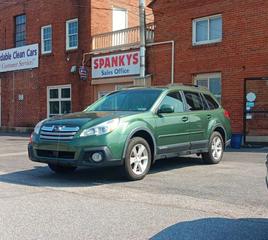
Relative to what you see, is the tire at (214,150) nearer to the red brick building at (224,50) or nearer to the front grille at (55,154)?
the front grille at (55,154)

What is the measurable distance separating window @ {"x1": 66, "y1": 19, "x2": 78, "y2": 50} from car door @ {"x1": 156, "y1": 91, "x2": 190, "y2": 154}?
14.9m

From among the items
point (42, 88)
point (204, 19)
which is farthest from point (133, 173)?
point (42, 88)

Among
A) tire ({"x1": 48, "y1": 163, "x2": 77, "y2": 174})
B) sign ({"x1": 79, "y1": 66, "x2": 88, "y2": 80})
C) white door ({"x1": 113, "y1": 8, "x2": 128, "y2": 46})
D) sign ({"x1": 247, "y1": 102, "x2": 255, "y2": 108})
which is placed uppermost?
white door ({"x1": 113, "y1": 8, "x2": 128, "y2": 46})

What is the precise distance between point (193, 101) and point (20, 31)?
19693mm

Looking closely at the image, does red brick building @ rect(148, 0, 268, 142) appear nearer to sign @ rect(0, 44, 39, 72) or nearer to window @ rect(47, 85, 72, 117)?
window @ rect(47, 85, 72, 117)

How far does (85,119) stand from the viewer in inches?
342

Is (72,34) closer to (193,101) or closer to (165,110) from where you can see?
(193,101)

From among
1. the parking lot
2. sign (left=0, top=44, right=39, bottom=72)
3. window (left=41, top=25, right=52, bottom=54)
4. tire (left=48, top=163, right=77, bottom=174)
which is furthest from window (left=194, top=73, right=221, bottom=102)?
sign (left=0, top=44, right=39, bottom=72)

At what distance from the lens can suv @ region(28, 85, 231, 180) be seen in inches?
332

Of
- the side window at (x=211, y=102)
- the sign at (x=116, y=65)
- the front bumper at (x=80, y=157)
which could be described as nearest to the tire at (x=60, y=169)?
the front bumper at (x=80, y=157)

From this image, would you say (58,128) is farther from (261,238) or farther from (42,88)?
(42,88)

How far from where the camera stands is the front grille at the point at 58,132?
852cm

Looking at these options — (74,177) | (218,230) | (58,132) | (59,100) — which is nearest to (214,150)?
(74,177)

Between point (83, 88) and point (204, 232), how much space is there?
18761 millimetres
